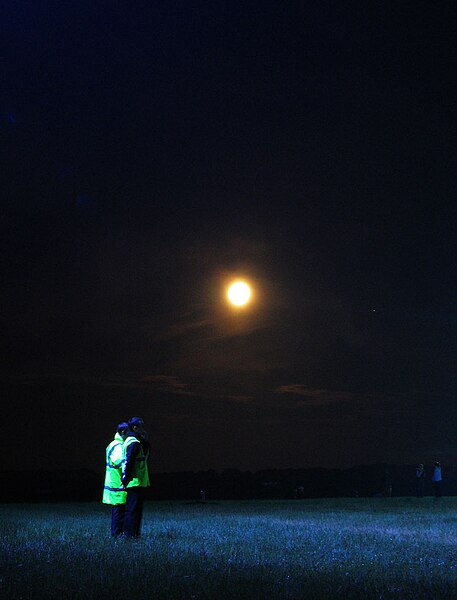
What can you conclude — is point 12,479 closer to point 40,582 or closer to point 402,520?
point 402,520

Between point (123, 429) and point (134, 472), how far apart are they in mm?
898

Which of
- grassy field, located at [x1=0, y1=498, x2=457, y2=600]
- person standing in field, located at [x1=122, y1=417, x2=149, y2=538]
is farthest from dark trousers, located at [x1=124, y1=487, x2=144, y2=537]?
grassy field, located at [x1=0, y1=498, x2=457, y2=600]

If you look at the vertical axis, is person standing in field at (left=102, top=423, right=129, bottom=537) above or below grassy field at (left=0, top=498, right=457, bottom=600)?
above

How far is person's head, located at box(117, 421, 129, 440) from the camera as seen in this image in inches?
529

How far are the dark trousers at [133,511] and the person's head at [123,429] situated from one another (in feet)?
3.63

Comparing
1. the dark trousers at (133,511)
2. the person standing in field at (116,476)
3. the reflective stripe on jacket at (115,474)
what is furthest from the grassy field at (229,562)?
the reflective stripe on jacket at (115,474)

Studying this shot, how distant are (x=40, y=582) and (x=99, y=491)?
41.0 m

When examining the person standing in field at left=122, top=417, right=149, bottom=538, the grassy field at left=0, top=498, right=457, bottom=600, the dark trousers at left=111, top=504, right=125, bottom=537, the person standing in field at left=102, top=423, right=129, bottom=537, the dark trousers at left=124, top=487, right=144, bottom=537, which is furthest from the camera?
the dark trousers at left=111, top=504, right=125, bottom=537

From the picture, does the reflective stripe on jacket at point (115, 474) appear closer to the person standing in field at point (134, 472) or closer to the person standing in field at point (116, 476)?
the person standing in field at point (116, 476)

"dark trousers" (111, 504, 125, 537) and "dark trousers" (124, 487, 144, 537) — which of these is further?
"dark trousers" (111, 504, 125, 537)

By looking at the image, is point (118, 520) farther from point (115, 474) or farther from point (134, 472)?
point (134, 472)

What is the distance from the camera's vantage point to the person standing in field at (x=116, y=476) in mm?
13586

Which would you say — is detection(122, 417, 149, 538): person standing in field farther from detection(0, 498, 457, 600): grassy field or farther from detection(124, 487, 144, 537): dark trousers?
detection(0, 498, 457, 600): grassy field

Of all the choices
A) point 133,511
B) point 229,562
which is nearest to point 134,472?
point 133,511
